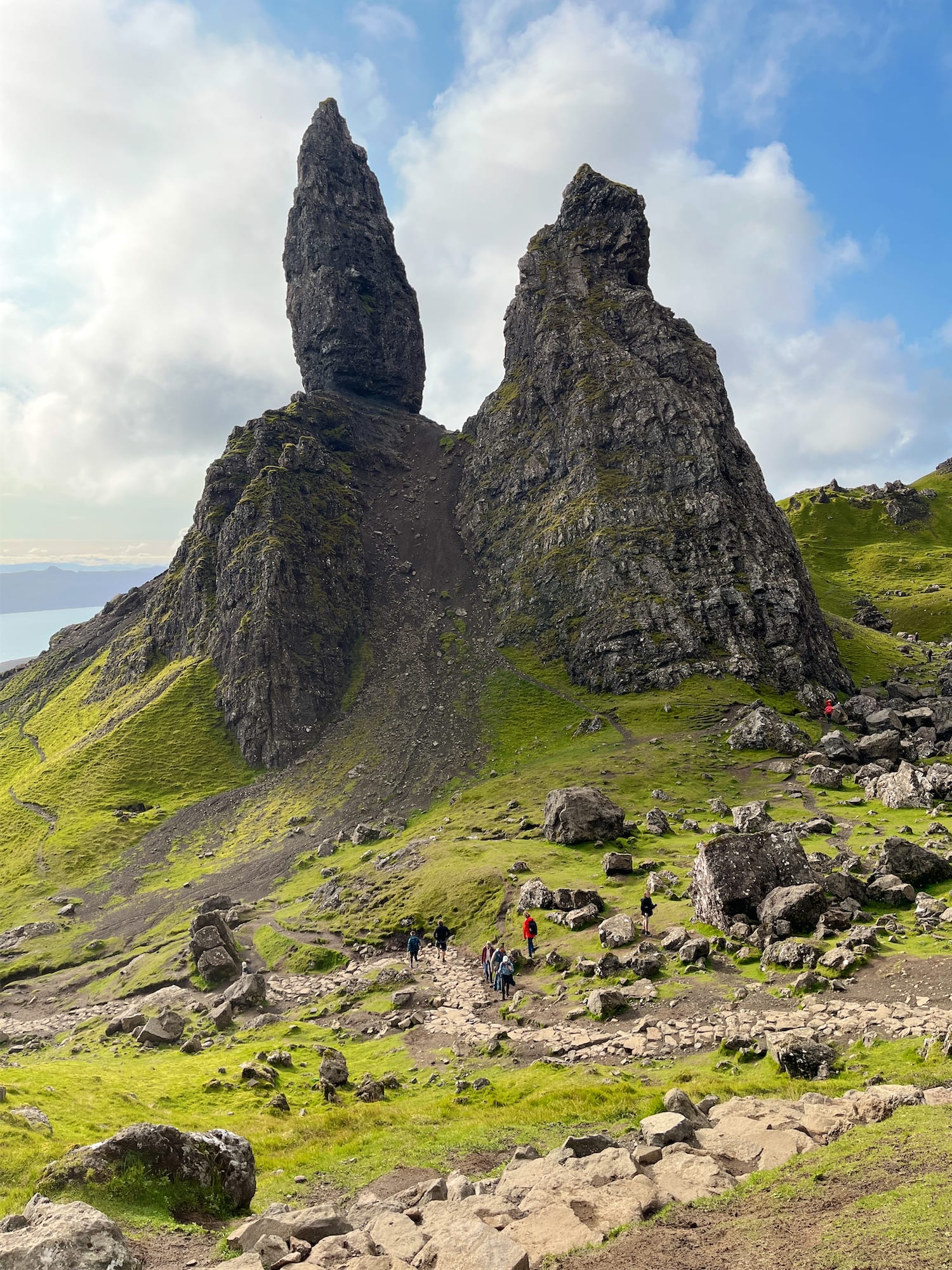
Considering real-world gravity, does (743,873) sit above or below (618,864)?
above

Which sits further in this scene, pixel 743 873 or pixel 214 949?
pixel 214 949

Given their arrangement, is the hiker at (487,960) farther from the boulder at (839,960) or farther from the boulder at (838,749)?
the boulder at (838,749)

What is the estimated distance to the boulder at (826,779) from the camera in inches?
2933

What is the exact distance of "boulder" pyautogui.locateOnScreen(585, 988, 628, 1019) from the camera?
119 feet

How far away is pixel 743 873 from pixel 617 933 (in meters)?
8.88

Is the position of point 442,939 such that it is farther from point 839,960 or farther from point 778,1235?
point 778,1235

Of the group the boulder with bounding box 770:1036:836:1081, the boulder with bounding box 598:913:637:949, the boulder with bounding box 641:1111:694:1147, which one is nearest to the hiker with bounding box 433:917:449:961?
the boulder with bounding box 598:913:637:949

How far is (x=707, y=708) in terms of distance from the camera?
361 ft

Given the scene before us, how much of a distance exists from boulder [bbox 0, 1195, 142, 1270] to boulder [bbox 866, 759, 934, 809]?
218 feet

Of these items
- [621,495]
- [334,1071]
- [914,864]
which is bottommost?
[334,1071]

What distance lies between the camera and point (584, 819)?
226 ft

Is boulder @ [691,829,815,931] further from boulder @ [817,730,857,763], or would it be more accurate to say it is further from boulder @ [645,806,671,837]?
boulder @ [817,730,857,763]

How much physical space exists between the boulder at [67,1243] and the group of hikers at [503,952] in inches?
1181

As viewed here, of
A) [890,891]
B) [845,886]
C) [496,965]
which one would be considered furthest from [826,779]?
[496,965]
